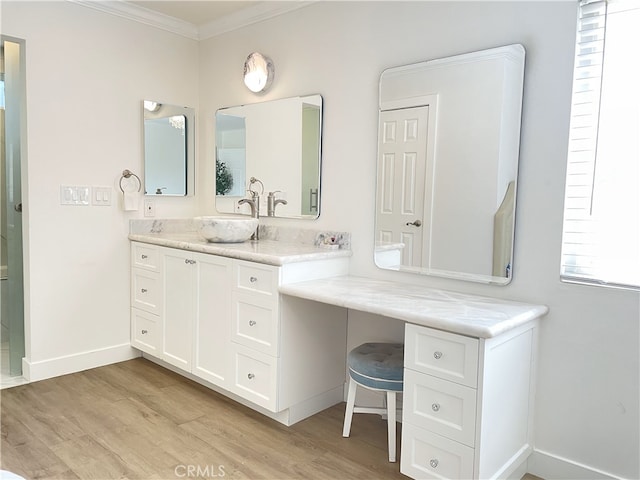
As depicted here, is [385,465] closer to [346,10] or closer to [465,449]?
[465,449]

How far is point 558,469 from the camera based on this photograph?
204 cm

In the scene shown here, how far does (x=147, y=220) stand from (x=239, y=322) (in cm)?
130

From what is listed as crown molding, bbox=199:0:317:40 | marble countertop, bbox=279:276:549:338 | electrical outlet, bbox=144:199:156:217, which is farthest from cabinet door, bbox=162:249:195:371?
crown molding, bbox=199:0:317:40

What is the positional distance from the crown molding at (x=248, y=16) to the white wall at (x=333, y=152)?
0.05m

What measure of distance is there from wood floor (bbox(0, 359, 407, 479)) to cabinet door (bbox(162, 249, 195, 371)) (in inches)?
8.4

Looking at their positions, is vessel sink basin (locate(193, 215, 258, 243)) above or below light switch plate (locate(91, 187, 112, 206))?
below

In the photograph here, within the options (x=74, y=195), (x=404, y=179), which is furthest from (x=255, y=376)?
(x=74, y=195)

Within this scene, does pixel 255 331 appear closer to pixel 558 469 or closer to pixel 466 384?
pixel 466 384

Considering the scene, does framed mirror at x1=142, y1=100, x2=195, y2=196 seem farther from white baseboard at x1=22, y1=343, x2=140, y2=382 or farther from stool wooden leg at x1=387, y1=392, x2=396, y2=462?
stool wooden leg at x1=387, y1=392, x2=396, y2=462

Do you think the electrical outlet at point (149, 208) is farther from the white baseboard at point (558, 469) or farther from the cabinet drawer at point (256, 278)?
the white baseboard at point (558, 469)

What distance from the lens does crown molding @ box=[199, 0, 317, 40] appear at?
9.77ft

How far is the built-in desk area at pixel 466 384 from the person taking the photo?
1.73 m

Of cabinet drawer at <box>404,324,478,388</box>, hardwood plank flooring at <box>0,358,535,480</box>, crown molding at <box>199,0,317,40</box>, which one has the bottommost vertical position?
hardwood plank flooring at <box>0,358,535,480</box>

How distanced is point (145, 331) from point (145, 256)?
0.51m
